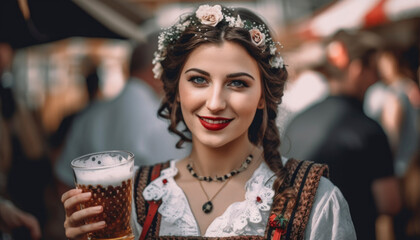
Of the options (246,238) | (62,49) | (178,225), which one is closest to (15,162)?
(178,225)

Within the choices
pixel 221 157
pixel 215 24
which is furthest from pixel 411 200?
pixel 215 24

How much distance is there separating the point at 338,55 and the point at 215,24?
1.93 m

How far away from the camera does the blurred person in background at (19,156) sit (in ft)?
11.4

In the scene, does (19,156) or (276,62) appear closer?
(276,62)

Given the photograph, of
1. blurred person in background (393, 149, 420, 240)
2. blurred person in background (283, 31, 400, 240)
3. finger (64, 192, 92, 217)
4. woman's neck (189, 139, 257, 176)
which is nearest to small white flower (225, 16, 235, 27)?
woman's neck (189, 139, 257, 176)

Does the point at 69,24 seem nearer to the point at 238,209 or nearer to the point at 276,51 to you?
the point at 276,51

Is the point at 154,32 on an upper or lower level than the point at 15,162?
upper

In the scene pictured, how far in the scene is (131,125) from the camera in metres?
3.71

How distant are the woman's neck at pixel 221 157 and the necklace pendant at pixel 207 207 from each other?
14 centimetres

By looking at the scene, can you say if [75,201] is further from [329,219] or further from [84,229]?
[329,219]

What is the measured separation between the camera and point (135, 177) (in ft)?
6.70

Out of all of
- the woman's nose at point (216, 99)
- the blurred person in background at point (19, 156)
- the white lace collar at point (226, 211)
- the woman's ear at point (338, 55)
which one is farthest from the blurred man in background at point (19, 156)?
the woman's ear at point (338, 55)

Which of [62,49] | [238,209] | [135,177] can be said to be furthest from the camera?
[62,49]

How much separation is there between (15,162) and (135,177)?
196 cm
